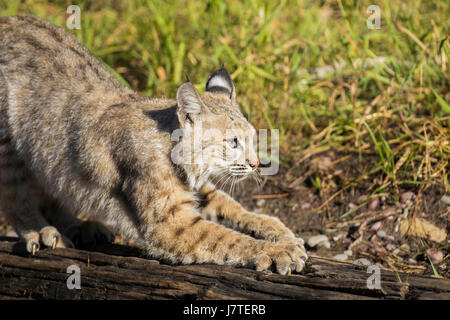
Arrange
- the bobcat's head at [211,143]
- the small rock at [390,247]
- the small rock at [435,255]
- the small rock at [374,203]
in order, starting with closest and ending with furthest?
the bobcat's head at [211,143] < the small rock at [435,255] < the small rock at [390,247] < the small rock at [374,203]

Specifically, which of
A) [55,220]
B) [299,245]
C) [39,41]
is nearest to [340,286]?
[299,245]

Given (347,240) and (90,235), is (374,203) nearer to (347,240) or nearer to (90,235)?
(347,240)

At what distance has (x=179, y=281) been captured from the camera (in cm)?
332

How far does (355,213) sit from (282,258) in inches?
67.3

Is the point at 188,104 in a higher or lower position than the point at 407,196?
higher

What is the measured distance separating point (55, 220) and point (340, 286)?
2.61 meters

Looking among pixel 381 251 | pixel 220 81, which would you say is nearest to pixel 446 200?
pixel 381 251

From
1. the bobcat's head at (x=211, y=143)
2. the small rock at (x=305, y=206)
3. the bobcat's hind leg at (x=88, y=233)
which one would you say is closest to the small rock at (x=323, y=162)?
the small rock at (x=305, y=206)

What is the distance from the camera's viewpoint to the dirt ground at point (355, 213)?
4387 millimetres

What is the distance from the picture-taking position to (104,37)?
7.03 m
